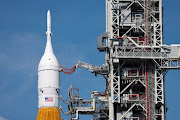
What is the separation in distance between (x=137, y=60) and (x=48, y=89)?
570 inches

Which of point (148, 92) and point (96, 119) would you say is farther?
point (96, 119)

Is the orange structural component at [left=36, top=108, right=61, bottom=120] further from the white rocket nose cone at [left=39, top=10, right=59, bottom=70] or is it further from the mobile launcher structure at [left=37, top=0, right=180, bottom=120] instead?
the white rocket nose cone at [left=39, top=10, right=59, bottom=70]

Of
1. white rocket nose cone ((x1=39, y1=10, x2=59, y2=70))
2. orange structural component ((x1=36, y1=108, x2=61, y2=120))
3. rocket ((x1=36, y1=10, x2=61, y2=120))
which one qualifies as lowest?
orange structural component ((x1=36, y1=108, x2=61, y2=120))

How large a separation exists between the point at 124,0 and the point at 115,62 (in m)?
11.1

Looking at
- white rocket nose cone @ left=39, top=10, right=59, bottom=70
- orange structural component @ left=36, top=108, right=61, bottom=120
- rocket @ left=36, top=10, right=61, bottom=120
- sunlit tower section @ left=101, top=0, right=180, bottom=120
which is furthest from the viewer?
white rocket nose cone @ left=39, top=10, right=59, bottom=70

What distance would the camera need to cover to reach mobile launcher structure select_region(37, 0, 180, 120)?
10288 centimetres

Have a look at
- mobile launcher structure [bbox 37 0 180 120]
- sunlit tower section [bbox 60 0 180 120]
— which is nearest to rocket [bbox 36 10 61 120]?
mobile launcher structure [bbox 37 0 180 120]

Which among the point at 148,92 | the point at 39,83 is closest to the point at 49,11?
the point at 39,83

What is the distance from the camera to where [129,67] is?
347 feet

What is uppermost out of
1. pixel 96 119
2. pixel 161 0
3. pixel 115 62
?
pixel 161 0

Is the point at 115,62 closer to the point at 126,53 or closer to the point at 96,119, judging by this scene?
the point at 126,53

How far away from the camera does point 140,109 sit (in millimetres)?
104125

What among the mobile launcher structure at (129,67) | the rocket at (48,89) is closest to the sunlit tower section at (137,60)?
the mobile launcher structure at (129,67)

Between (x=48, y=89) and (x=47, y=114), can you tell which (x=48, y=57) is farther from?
(x=47, y=114)
